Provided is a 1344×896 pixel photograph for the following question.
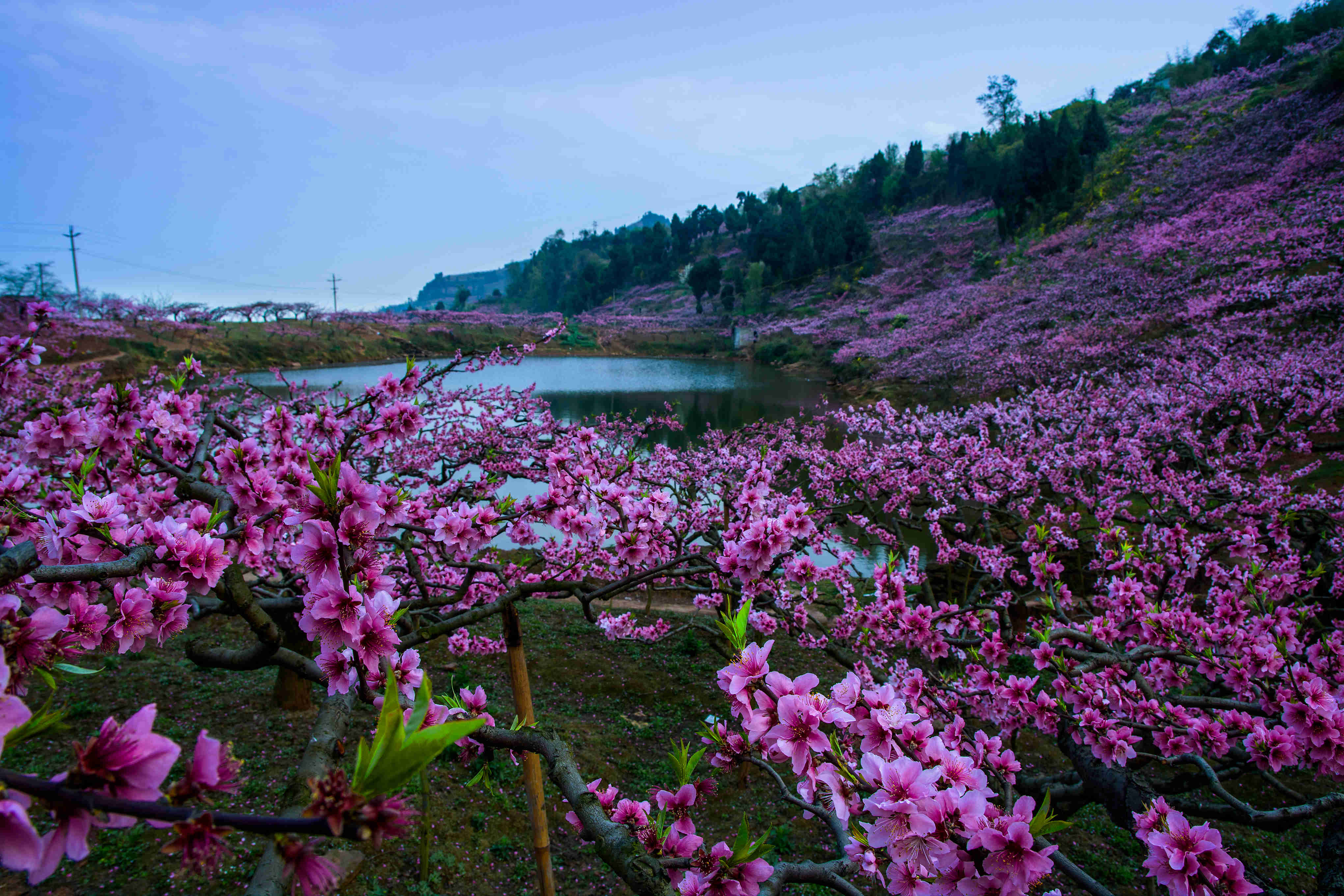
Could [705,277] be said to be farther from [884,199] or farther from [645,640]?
[645,640]

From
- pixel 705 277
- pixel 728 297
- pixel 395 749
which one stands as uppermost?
pixel 705 277

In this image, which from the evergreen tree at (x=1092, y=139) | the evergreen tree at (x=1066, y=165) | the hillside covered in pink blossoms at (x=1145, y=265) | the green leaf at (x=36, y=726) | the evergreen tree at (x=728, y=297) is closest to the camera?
the green leaf at (x=36, y=726)

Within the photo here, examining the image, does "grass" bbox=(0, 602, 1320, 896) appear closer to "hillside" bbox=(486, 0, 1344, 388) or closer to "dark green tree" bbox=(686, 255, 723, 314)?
"hillside" bbox=(486, 0, 1344, 388)

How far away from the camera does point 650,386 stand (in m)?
26.4

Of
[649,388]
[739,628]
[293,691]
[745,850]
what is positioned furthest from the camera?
[649,388]

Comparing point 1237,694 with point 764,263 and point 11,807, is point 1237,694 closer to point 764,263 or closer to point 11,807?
point 11,807

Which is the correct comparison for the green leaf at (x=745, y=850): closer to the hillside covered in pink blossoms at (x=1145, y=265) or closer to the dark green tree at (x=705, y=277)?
the hillside covered in pink blossoms at (x=1145, y=265)

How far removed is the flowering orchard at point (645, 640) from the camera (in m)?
0.91

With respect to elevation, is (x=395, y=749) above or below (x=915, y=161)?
below

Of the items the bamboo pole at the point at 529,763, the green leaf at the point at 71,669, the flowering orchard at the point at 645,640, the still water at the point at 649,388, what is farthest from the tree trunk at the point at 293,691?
the still water at the point at 649,388

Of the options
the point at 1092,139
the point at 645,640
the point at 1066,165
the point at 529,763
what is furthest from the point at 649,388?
the point at 1092,139

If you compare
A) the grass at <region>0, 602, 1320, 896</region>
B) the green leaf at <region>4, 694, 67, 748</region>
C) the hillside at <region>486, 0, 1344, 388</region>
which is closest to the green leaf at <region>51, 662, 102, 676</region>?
the green leaf at <region>4, 694, 67, 748</region>

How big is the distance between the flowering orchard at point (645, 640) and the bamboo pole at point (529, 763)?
36mm

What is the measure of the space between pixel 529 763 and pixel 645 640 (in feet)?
10.6
